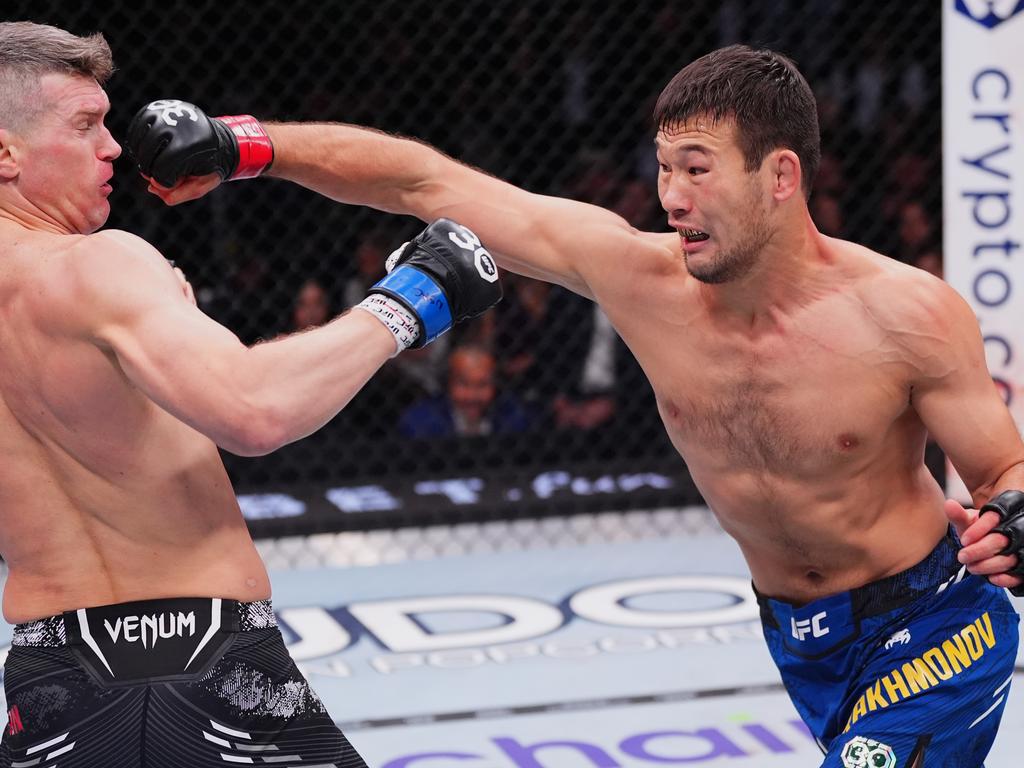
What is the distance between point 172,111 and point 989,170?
2.58 metres

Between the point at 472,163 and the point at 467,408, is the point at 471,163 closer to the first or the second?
the point at 472,163

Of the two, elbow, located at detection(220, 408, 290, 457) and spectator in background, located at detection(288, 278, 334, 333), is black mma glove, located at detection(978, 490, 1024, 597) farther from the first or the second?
spectator in background, located at detection(288, 278, 334, 333)

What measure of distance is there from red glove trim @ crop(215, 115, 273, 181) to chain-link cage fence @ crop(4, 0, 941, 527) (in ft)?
7.58

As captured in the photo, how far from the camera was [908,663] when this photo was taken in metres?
1.75

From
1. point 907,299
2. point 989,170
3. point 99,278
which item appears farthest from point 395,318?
point 989,170

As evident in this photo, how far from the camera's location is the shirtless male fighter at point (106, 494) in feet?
4.65

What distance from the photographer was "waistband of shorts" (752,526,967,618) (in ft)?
5.88

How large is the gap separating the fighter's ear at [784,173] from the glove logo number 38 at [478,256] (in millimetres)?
411

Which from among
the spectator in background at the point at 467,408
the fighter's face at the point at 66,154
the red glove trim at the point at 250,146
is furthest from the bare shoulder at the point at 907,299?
the spectator in background at the point at 467,408

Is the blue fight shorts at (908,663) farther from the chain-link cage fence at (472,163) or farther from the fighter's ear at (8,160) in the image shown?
the chain-link cage fence at (472,163)

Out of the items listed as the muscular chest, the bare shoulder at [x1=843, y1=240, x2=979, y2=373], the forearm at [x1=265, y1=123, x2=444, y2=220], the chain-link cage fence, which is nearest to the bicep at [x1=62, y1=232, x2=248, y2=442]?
the forearm at [x1=265, y1=123, x2=444, y2=220]

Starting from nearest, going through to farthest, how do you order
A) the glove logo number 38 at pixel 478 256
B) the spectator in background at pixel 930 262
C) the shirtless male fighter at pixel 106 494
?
the shirtless male fighter at pixel 106 494, the glove logo number 38 at pixel 478 256, the spectator in background at pixel 930 262

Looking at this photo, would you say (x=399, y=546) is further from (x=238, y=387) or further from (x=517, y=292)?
(x=238, y=387)

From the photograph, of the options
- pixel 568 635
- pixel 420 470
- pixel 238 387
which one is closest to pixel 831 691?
pixel 238 387
